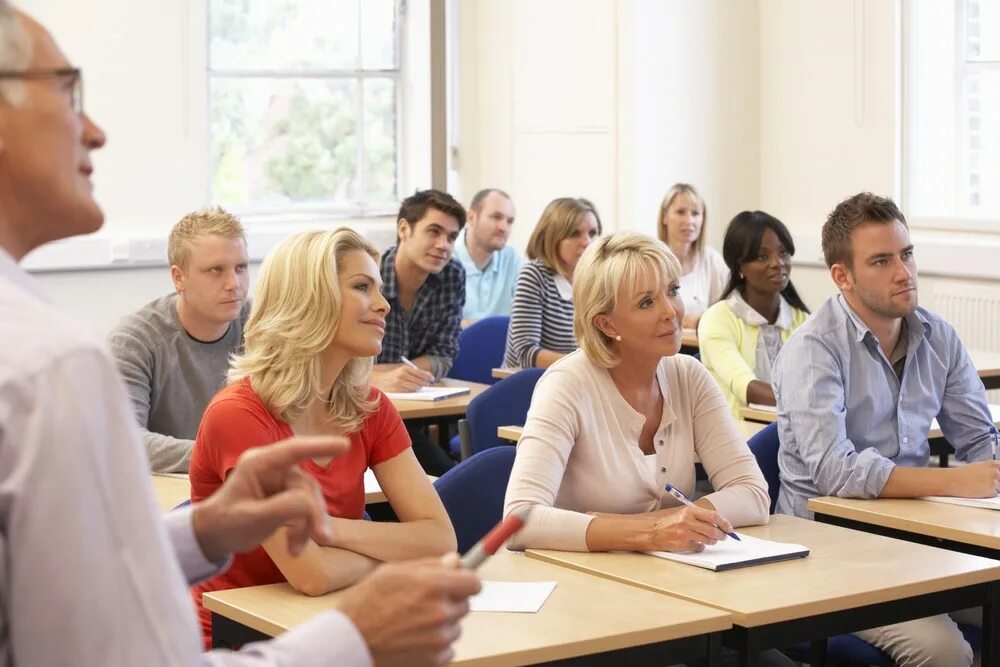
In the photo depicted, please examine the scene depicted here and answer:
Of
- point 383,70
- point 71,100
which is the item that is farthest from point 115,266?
point 71,100

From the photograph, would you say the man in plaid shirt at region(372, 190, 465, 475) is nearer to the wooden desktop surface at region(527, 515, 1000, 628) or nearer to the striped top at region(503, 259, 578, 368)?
the striped top at region(503, 259, 578, 368)

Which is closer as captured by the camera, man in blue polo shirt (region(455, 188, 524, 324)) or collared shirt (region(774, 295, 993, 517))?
collared shirt (region(774, 295, 993, 517))

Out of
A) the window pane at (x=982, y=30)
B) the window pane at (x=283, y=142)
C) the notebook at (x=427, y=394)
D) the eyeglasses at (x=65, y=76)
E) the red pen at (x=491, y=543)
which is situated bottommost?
the notebook at (x=427, y=394)

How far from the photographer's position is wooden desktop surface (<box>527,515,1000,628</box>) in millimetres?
2422

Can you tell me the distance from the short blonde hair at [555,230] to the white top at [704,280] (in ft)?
4.35

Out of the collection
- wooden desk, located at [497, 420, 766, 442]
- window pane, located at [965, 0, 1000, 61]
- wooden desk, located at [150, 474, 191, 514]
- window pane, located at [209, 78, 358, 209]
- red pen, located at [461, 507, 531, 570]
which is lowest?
wooden desk, located at [150, 474, 191, 514]

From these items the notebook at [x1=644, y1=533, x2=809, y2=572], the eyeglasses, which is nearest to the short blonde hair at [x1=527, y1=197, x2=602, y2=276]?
the notebook at [x1=644, y1=533, x2=809, y2=572]

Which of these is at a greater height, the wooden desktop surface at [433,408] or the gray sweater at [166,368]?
the gray sweater at [166,368]

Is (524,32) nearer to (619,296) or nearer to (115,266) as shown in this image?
(115,266)

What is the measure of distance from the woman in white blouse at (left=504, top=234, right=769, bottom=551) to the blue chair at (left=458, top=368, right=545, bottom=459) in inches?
43.7

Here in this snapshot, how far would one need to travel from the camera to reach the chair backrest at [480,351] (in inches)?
233

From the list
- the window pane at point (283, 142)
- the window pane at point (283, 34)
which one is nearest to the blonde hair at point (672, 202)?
the window pane at point (283, 142)

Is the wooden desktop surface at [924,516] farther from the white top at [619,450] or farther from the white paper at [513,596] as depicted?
the white paper at [513,596]

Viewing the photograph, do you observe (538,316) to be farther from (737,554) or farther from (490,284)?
(737,554)
